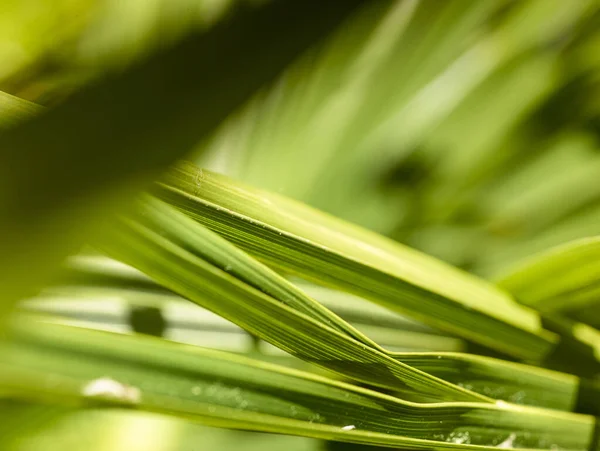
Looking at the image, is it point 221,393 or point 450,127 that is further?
point 450,127

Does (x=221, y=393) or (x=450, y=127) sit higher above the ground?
(x=450, y=127)

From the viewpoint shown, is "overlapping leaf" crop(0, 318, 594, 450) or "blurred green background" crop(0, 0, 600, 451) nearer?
"overlapping leaf" crop(0, 318, 594, 450)

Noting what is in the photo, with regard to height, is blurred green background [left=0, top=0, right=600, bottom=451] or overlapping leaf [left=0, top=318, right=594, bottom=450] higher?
blurred green background [left=0, top=0, right=600, bottom=451]

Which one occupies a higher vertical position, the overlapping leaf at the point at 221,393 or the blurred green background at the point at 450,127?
the blurred green background at the point at 450,127

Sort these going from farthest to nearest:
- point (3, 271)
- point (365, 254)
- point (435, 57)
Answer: point (435, 57) → point (365, 254) → point (3, 271)

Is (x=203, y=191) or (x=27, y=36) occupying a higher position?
(x=27, y=36)

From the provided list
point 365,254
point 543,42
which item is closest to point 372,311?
point 365,254

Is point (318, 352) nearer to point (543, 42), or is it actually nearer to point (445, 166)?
point (445, 166)

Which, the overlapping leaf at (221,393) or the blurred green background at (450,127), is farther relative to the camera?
the blurred green background at (450,127)
